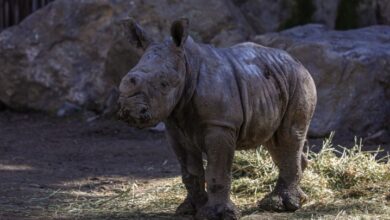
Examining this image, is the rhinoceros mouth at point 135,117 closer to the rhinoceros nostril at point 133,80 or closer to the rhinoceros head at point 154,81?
the rhinoceros head at point 154,81

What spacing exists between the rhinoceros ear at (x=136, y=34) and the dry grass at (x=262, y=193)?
1.10m

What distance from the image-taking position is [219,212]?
5.58 meters

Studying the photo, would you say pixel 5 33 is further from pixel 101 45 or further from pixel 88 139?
pixel 88 139

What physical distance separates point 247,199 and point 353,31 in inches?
171

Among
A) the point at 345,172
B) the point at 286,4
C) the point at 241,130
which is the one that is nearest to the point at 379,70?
the point at 286,4

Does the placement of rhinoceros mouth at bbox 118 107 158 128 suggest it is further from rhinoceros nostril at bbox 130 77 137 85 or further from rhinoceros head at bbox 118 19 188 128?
rhinoceros nostril at bbox 130 77 137 85

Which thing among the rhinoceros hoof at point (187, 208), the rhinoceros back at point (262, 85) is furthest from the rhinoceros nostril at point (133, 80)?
the rhinoceros hoof at point (187, 208)

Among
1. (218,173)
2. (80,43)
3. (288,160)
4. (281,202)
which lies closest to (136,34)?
(218,173)

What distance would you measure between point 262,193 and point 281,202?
0.63 meters

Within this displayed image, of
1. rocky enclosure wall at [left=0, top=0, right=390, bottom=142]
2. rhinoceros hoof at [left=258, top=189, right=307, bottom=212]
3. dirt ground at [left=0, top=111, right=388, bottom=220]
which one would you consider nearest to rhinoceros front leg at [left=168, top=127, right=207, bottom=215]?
dirt ground at [left=0, top=111, right=388, bottom=220]

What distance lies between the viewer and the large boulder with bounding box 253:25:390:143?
9555 mm

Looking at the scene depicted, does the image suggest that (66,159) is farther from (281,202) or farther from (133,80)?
(133,80)

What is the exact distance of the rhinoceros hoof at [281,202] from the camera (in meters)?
6.09

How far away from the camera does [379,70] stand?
9.62 m
